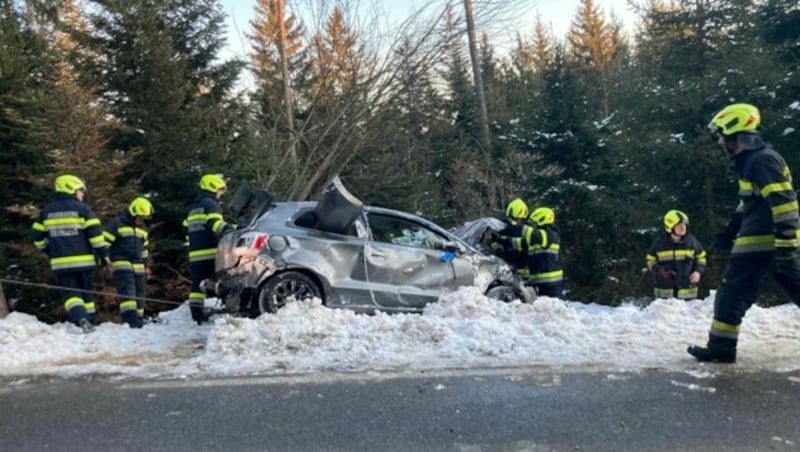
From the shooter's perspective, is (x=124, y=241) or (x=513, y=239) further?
(x=513, y=239)

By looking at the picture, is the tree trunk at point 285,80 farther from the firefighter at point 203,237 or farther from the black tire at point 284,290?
the black tire at point 284,290

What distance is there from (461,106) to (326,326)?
2262 cm

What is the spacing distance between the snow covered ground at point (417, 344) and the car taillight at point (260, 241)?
A: 3.19ft

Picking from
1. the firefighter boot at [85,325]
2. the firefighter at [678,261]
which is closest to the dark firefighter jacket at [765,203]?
the firefighter at [678,261]

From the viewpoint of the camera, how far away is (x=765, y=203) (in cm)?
514

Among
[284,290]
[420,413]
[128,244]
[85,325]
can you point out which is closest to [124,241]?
[128,244]

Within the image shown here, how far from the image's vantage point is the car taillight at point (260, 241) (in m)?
7.67


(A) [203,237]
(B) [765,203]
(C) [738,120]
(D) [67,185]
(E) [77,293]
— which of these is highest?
(D) [67,185]

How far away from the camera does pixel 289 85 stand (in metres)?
19.2

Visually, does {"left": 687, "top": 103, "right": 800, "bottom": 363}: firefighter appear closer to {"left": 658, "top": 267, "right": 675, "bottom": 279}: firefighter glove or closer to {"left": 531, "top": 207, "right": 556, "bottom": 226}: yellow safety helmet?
{"left": 658, "top": 267, "right": 675, "bottom": 279}: firefighter glove

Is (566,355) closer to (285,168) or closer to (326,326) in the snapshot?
(326,326)

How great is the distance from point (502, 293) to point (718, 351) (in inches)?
160

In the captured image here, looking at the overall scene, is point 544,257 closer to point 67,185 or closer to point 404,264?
point 404,264

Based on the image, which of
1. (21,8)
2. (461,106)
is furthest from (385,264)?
(461,106)
